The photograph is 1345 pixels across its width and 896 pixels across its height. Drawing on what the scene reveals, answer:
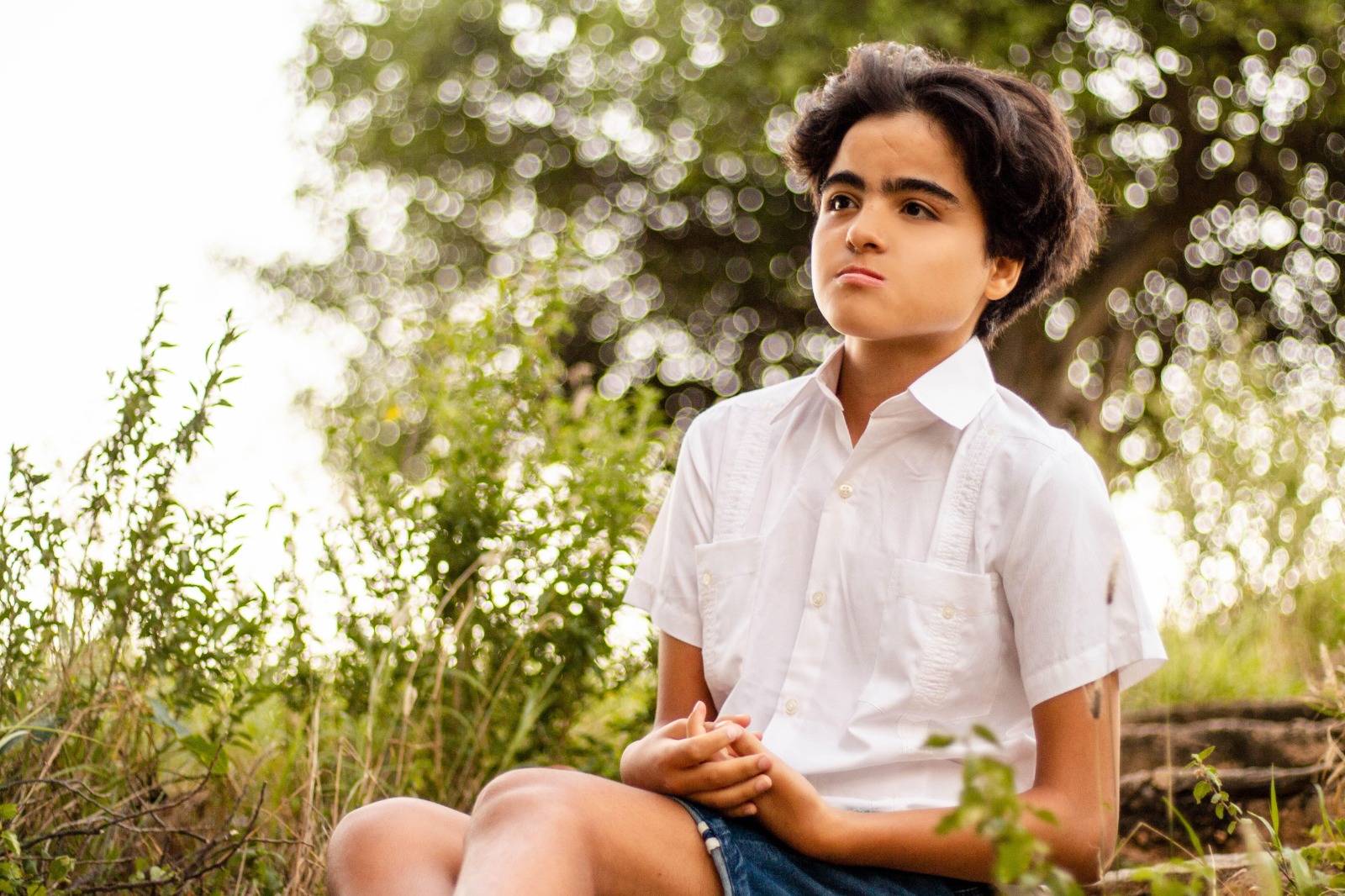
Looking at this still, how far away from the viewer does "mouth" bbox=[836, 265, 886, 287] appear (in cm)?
194

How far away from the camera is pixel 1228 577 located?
541cm

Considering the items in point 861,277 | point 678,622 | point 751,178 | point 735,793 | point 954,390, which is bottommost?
point 735,793

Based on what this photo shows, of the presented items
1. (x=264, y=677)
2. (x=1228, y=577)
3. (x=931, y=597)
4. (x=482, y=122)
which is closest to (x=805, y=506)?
(x=931, y=597)

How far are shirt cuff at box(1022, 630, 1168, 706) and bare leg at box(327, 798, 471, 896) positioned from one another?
86cm

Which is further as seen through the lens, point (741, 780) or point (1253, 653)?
point (1253, 653)

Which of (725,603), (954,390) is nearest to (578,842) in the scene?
(725,603)

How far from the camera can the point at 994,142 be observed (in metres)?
2.08

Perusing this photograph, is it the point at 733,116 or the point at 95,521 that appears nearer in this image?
the point at 95,521

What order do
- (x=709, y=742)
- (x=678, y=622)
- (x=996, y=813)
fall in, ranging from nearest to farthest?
(x=996, y=813), (x=709, y=742), (x=678, y=622)

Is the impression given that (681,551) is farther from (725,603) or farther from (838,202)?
(838,202)

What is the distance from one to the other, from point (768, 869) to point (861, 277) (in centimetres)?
92

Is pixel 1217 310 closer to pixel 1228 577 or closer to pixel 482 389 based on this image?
pixel 1228 577

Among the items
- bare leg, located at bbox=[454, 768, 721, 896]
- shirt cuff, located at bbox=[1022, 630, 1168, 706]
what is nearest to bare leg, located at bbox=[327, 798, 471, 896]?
bare leg, located at bbox=[454, 768, 721, 896]

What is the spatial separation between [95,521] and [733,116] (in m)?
7.42
